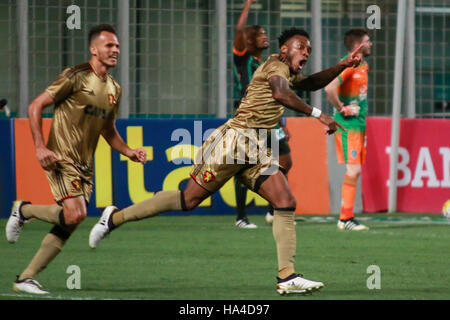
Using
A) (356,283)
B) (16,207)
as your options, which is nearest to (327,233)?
(356,283)

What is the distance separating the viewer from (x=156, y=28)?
17.0m

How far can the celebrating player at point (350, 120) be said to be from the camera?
44.2ft

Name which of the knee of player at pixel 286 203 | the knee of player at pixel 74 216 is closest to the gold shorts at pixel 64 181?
the knee of player at pixel 74 216

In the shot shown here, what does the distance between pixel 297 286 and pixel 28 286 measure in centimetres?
190

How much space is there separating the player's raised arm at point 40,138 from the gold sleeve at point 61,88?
0.11 m

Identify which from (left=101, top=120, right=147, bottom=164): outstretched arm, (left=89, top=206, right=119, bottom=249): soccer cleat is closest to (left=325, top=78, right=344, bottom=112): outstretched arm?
(left=101, top=120, right=147, bottom=164): outstretched arm

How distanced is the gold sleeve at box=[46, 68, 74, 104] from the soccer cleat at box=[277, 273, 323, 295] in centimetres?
207

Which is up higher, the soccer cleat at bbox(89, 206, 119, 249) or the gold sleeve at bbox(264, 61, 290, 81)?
the gold sleeve at bbox(264, 61, 290, 81)

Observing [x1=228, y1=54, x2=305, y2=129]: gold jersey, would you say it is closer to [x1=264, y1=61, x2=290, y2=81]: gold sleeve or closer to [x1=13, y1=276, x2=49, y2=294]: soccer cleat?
[x1=264, y1=61, x2=290, y2=81]: gold sleeve

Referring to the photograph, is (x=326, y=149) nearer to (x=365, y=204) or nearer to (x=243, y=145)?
(x=365, y=204)

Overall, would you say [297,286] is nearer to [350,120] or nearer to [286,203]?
[286,203]

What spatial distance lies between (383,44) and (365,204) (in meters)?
3.01

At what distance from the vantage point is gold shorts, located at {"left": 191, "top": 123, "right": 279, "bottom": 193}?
831 centimetres

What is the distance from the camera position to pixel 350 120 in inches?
538
